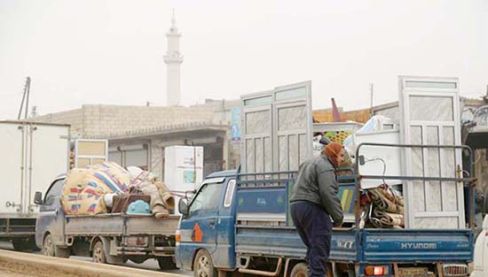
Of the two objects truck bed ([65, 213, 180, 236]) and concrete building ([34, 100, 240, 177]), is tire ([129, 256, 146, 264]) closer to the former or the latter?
truck bed ([65, 213, 180, 236])

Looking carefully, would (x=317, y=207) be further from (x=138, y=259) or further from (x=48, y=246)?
(x=48, y=246)

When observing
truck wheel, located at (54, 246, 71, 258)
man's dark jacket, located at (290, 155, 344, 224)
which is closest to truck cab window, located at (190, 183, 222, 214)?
man's dark jacket, located at (290, 155, 344, 224)

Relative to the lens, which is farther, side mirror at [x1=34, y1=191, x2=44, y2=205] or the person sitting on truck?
side mirror at [x1=34, y1=191, x2=44, y2=205]

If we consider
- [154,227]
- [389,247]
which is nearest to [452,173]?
[389,247]

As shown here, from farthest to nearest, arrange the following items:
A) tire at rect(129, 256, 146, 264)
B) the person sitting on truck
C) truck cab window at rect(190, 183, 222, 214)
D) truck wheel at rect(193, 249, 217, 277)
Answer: tire at rect(129, 256, 146, 264)
truck cab window at rect(190, 183, 222, 214)
truck wheel at rect(193, 249, 217, 277)
the person sitting on truck

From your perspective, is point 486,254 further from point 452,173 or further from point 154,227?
point 154,227

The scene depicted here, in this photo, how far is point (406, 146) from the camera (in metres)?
10.7

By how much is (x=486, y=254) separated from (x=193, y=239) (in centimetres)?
564

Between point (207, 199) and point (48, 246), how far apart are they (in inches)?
320

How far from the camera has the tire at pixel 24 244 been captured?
24.0 meters

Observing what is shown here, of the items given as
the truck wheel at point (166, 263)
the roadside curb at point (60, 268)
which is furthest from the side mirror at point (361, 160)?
the truck wheel at point (166, 263)

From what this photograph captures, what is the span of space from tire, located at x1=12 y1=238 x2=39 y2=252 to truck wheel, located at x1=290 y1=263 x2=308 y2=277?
1445 cm

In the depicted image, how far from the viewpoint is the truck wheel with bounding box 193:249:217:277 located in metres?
12.9

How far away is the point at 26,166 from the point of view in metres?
23.9
